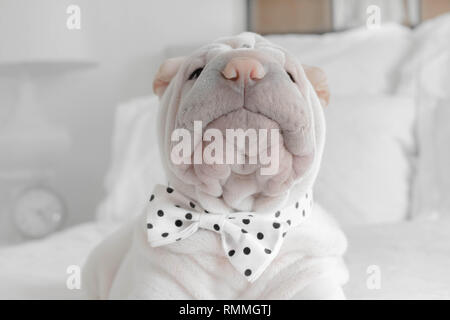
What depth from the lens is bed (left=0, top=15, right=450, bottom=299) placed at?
1.03 m

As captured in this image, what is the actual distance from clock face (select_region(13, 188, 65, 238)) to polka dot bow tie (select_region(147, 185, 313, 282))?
1614 mm

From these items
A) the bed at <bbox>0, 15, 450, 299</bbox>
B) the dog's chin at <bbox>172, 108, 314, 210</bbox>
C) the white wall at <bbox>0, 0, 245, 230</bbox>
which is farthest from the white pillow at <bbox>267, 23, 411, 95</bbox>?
the dog's chin at <bbox>172, 108, 314, 210</bbox>

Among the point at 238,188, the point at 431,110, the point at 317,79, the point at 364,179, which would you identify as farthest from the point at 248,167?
the point at 431,110

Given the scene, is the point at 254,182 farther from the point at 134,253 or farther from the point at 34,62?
the point at 34,62

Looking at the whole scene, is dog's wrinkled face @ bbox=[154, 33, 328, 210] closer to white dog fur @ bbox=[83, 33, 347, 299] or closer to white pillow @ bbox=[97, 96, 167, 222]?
white dog fur @ bbox=[83, 33, 347, 299]

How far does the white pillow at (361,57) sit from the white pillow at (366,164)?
0.20 metres

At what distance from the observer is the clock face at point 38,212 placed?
221 centimetres

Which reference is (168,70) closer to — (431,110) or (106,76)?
(431,110)

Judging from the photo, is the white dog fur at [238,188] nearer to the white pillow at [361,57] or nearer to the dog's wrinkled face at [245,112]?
the dog's wrinkled face at [245,112]

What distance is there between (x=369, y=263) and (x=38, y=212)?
60.0 inches

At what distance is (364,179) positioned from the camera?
146 cm

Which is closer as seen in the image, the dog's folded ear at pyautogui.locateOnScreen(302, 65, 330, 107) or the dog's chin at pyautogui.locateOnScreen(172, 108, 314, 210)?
the dog's chin at pyautogui.locateOnScreen(172, 108, 314, 210)

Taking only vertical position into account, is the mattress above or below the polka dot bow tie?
below
